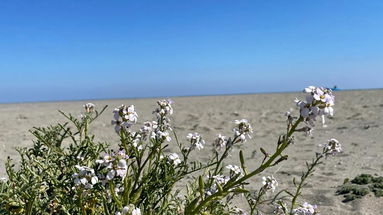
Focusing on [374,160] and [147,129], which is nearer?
[147,129]

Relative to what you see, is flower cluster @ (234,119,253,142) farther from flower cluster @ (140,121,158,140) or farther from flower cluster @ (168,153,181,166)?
flower cluster @ (140,121,158,140)

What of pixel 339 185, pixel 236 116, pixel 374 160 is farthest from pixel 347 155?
pixel 236 116

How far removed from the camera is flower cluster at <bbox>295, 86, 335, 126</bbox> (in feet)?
4.59

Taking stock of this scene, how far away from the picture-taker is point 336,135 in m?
9.12

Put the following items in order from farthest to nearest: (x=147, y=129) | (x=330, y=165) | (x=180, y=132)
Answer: (x=180, y=132)
(x=330, y=165)
(x=147, y=129)

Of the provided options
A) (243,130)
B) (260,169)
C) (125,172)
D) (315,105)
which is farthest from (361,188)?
(125,172)

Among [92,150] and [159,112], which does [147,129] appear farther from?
[92,150]

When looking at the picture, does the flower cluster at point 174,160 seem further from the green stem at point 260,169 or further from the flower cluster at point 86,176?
the flower cluster at point 86,176

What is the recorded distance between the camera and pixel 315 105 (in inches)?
56.1

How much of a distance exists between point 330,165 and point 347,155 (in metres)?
0.82

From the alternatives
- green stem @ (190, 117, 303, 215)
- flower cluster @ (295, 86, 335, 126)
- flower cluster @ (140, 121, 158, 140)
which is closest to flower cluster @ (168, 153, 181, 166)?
flower cluster @ (140, 121, 158, 140)

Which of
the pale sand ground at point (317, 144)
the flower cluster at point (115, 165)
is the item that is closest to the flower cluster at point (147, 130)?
the flower cluster at point (115, 165)

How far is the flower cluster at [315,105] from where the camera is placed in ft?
4.59

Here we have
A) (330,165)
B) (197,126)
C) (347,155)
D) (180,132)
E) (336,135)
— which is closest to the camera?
(330,165)
